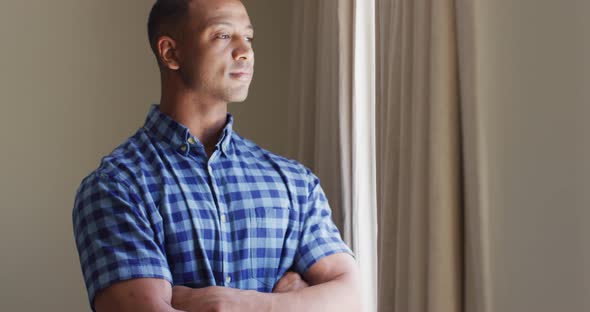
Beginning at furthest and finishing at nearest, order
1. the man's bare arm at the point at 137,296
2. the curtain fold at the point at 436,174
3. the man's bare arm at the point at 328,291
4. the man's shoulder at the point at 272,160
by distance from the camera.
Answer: the man's shoulder at the point at 272,160 → the curtain fold at the point at 436,174 → the man's bare arm at the point at 328,291 → the man's bare arm at the point at 137,296

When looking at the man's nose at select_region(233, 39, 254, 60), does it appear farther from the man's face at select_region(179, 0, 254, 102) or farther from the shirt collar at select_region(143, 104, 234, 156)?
the shirt collar at select_region(143, 104, 234, 156)

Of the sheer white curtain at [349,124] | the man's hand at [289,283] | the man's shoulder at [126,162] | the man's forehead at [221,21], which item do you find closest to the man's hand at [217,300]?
the man's hand at [289,283]

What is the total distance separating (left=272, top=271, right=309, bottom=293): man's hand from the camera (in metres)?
1.65

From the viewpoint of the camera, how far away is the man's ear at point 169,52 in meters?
1.73

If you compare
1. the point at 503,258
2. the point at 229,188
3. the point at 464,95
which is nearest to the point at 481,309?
the point at 503,258

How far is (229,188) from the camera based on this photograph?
Answer: 66.7 inches

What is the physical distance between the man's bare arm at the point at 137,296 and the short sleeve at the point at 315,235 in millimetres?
347

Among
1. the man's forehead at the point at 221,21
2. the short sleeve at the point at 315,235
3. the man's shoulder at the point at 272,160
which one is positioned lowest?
the short sleeve at the point at 315,235

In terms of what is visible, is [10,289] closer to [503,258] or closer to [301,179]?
[301,179]

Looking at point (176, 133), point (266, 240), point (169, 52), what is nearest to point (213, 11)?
point (169, 52)

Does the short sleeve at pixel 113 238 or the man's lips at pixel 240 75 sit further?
the man's lips at pixel 240 75

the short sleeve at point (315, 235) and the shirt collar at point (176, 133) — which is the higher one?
the shirt collar at point (176, 133)

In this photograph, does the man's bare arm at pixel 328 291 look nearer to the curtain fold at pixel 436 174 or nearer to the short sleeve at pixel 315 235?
the short sleeve at pixel 315 235

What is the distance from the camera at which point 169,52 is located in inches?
68.4
